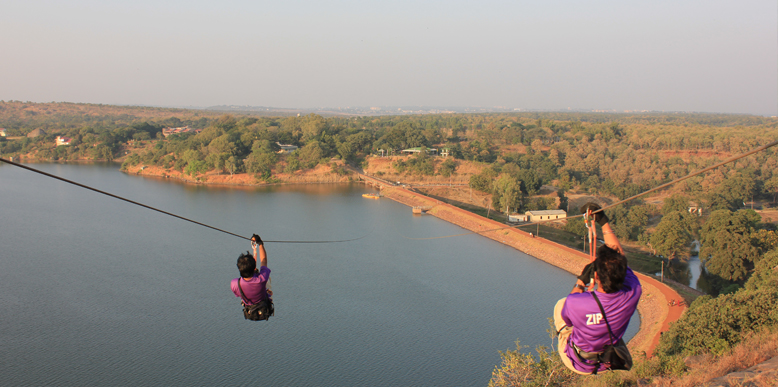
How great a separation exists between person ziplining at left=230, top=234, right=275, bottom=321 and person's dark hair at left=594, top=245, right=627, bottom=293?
6.55 ft

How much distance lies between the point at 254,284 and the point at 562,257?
1617 centimetres

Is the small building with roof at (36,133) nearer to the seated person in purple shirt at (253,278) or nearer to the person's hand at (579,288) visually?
the seated person in purple shirt at (253,278)

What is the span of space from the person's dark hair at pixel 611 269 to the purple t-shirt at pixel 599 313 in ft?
0.14

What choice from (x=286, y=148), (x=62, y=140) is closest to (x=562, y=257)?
(x=286, y=148)

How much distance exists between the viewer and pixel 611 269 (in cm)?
208

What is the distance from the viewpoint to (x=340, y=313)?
40.9 ft

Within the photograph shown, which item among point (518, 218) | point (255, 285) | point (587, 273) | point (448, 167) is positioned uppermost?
point (587, 273)

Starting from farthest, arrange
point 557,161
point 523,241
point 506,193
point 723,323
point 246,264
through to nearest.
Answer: point 557,161
point 506,193
point 523,241
point 723,323
point 246,264

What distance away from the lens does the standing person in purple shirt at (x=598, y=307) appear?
2.10 m

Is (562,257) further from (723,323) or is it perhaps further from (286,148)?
(286,148)

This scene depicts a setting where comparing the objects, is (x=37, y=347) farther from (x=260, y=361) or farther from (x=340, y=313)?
(x=340, y=313)

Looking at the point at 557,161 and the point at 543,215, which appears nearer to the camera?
the point at 543,215

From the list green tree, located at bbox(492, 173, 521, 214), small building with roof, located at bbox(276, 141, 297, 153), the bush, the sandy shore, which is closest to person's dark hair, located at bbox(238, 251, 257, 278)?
A: the bush

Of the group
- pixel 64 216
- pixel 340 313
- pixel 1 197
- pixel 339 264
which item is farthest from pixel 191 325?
pixel 1 197
